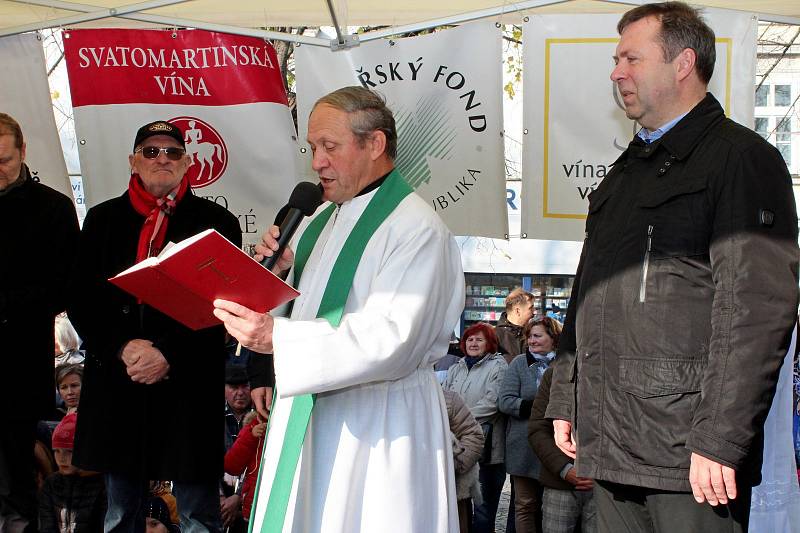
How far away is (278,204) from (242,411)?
1732mm

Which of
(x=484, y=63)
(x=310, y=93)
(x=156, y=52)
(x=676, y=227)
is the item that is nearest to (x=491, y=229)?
(x=484, y=63)

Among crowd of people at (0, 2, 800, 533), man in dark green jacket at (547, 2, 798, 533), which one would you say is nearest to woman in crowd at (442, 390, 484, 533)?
crowd of people at (0, 2, 800, 533)

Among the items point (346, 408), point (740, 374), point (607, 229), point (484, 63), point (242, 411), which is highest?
point (484, 63)

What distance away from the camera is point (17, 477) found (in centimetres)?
Result: 502

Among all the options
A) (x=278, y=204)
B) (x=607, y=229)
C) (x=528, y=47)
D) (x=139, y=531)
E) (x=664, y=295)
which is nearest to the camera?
(x=664, y=295)

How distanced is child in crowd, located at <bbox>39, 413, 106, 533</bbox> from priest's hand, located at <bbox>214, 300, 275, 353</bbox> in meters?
3.15

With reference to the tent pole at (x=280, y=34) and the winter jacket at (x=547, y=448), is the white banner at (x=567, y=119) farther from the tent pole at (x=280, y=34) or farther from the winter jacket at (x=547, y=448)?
the winter jacket at (x=547, y=448)

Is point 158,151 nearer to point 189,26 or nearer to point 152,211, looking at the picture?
point 152,211

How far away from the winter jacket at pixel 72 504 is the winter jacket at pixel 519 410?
301 centimetres

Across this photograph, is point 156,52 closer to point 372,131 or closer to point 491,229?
point 491,229

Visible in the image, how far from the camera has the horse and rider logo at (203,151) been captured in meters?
6.26

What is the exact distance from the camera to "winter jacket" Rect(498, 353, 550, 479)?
768 cm

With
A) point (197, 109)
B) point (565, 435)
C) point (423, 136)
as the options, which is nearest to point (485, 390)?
point (423, 136)

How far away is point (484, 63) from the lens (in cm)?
597
